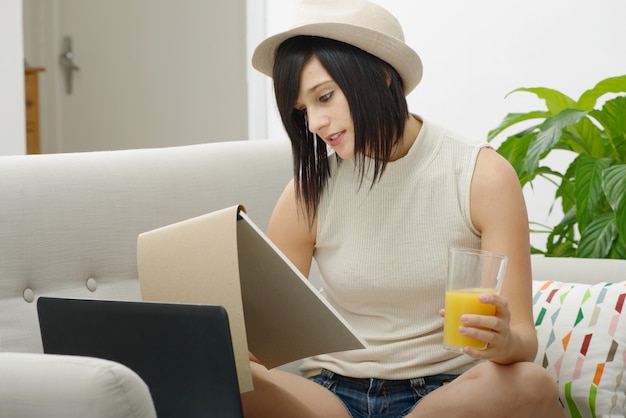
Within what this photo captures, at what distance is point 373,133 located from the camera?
160cm

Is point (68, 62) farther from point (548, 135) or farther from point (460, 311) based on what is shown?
point (460, 311)

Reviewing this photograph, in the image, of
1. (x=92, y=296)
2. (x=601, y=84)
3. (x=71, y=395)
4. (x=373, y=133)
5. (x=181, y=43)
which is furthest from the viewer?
(x=181, y=43)

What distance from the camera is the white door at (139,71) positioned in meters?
4.78

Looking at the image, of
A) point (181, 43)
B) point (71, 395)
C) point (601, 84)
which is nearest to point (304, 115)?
point (71, 395)

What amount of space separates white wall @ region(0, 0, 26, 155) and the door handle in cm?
141

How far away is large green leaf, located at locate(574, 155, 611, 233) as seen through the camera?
230cm

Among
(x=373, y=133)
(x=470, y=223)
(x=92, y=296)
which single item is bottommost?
(x=92, y=296)

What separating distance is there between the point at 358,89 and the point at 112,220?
0.54m

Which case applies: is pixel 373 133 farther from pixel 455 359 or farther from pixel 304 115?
pixel 455 359

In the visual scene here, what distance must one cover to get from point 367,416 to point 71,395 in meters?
0.70

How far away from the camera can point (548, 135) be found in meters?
2.31

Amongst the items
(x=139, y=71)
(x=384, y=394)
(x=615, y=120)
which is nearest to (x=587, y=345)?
(x=384, y=394)

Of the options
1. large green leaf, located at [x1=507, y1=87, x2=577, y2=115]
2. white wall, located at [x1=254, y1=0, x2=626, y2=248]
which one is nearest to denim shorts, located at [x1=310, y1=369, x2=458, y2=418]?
large green leaf, located at [x1=507, y1=87, x2=577, y2=115]

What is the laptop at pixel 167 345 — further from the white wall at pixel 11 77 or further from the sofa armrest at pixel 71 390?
the white wall at pixel 11 77
